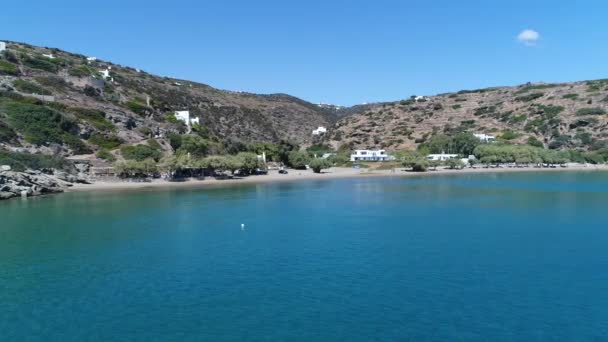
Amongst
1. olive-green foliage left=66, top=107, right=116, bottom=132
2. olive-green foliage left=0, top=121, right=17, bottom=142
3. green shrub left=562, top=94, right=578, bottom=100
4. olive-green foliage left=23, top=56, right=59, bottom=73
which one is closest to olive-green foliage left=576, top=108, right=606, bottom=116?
green shrub left=562, top=94, right=578, bottom=100

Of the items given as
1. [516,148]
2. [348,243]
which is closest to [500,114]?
[516,148]

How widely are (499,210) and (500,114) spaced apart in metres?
123

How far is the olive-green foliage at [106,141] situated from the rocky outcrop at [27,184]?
17.9 meters

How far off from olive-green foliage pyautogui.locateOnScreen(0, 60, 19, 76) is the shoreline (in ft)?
139

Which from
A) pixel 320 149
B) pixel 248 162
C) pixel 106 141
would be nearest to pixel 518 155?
pixel 320 149

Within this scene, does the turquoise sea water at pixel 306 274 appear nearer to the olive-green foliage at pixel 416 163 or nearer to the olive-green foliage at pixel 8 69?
the olive-green foliage at pixel 416 163

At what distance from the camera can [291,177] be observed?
94.2 metres

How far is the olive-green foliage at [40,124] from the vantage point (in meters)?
79.7

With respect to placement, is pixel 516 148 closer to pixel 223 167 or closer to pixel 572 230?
pixel 223 167

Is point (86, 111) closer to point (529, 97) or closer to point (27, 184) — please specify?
point (27, 184)

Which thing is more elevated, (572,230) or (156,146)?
(156,146)

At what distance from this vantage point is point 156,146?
303 feet

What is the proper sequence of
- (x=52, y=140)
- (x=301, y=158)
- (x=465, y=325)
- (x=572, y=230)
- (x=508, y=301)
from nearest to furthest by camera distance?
(x=465, y=325)
(x=508, y=301)
(x=572, y=230)
(x=52, y=140)
(x=301, y=158)

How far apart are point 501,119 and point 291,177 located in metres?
90.6
